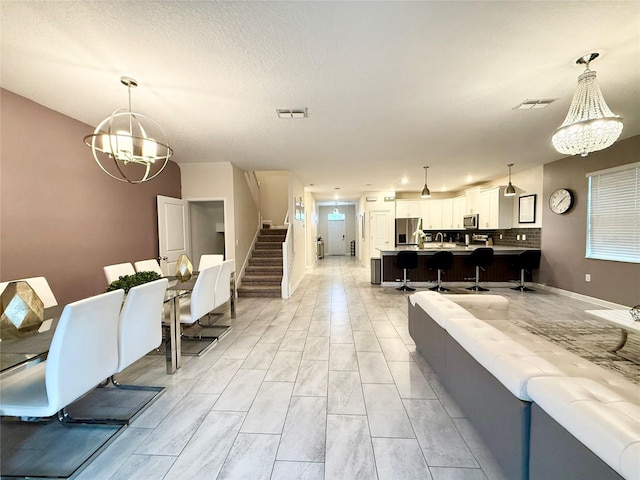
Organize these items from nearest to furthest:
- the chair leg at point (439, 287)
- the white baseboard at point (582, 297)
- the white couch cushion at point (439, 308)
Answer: the white couch cushion at point (439, 308) → the white baseboard at point (582, 297) → the chair leg at point (439, 287)

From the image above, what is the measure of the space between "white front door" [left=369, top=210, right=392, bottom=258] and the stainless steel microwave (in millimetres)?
→ 2315

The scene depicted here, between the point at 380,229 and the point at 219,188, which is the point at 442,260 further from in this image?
the point at 219,188

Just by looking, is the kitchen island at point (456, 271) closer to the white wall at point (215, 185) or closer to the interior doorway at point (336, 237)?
the white wall at point (215, 185)

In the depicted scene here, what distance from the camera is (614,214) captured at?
434 cm

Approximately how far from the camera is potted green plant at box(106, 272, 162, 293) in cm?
240

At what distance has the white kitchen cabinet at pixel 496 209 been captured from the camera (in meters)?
6.60

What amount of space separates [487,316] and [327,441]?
215cm

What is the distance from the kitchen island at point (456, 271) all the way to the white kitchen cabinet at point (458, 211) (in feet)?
6.58

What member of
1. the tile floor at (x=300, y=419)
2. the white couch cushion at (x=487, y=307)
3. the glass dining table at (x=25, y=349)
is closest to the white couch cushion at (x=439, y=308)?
the white couch cushion at (x=487, y=307)

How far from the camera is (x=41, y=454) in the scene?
1.68 m

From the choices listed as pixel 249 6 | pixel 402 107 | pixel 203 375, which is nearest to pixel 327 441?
pixel 203 375

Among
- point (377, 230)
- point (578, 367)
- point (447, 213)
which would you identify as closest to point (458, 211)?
point (447, 213)

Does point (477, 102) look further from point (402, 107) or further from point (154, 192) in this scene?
point (154, 192)

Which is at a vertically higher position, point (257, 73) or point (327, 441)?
point (257, 73)
